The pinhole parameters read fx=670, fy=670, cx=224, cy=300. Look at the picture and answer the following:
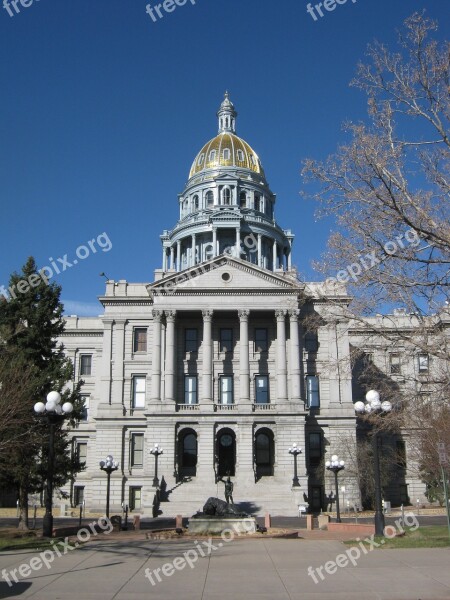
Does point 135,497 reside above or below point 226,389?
below

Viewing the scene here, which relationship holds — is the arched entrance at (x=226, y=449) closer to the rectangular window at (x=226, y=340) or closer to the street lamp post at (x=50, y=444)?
the rectangular window at (x=226, y=340)

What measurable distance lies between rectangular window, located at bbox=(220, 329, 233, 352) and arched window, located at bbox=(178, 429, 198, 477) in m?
7.86

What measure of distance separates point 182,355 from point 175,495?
13381 mm

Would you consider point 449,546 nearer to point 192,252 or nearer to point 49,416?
point 49,416

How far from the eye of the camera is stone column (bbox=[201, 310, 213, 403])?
2176 inches

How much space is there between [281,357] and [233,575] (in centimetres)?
4121

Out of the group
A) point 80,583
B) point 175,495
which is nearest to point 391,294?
point 80,583

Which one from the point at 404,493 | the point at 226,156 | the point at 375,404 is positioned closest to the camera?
the point at 375,404

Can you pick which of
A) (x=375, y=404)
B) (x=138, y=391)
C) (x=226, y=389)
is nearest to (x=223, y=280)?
(x=226, y=389)

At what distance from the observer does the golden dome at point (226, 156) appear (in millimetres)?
94812

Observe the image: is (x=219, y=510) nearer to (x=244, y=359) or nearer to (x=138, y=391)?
(x=244, y=359)

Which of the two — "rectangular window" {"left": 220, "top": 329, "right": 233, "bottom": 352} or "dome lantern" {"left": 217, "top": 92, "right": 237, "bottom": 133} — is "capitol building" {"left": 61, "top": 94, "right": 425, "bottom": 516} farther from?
"dome lantern" {"left": 217, "top": 92, "right": 237, "bottom": 133}

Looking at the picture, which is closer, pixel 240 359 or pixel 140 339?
pixel 240 359

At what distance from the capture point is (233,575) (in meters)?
14.8
